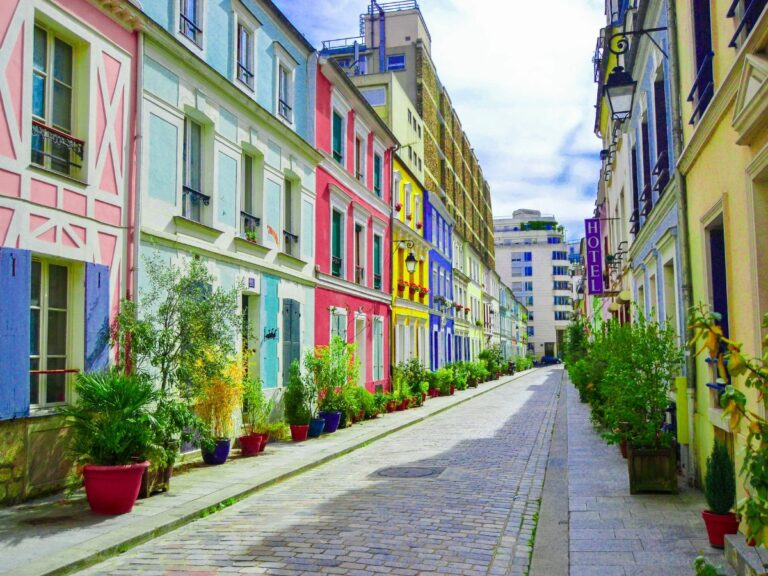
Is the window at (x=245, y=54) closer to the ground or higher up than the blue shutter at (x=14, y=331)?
higher up

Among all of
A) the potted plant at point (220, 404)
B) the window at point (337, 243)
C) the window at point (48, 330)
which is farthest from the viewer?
the window at point (337, 243)

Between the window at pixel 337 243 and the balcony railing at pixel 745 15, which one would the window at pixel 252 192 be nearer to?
the window at pixel 337 243

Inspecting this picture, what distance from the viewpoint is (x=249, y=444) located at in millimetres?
12844

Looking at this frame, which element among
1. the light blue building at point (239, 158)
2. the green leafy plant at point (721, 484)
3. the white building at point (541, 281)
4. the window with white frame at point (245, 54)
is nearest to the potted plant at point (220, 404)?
the light blue building at point (239, 158)

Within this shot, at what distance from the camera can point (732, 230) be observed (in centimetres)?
714

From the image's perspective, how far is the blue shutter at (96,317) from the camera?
9.47 meters

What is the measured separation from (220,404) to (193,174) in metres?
4.24

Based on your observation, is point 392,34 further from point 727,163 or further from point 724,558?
point 724,558

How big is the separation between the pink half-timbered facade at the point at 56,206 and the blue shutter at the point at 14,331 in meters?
0.01

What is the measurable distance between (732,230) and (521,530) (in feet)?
12.7

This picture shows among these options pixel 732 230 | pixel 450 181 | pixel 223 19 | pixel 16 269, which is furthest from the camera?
pixel 450 181

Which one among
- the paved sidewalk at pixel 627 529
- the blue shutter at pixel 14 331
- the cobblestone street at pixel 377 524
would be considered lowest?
the cobblestone street at pixel 377 524

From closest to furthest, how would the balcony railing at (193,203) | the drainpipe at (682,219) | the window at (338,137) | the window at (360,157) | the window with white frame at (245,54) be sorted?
the drainpipe at (682,219) < the balcony railing at (193,203) < the window with white frame at (245,54) < the window at (338,137) < the window at (360,157)

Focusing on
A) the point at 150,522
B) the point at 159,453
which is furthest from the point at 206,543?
the point at 159,453
